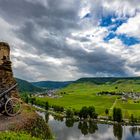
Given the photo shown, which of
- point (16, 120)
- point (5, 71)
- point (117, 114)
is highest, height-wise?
point (5, 71)

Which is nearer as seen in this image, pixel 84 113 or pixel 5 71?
pixel 5 71

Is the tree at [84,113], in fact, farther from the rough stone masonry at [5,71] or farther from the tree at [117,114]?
the rough stone masonry at [5,71]

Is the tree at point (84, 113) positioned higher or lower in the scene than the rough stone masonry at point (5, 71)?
lower

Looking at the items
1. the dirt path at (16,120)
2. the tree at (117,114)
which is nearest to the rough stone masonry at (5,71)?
the dirt path at (16,120)

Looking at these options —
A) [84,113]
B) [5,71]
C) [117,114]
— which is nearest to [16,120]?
[5,71]

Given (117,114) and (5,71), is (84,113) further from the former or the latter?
(5,71)

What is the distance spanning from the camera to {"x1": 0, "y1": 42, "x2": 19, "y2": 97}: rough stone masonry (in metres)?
25.9

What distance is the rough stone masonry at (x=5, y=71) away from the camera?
2586cm

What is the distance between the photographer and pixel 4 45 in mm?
27234

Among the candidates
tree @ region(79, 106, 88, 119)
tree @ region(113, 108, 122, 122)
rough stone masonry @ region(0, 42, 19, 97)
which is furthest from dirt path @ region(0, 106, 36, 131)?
tree @ region(79, 106, 88, 119)

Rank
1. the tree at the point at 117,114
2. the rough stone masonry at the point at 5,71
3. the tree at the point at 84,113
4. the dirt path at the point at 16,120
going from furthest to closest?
the tree at the point at 84,113, the tree at the point at 117,114, the rough stone masonry at the point at 5,71, the dirt path at the point at 16,120

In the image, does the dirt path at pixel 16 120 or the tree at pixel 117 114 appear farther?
the tree at pixel 117 114

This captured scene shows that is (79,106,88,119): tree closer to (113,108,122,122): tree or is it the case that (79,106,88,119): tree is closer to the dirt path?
(113,108,122,122): tree

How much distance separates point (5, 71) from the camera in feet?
86.1
